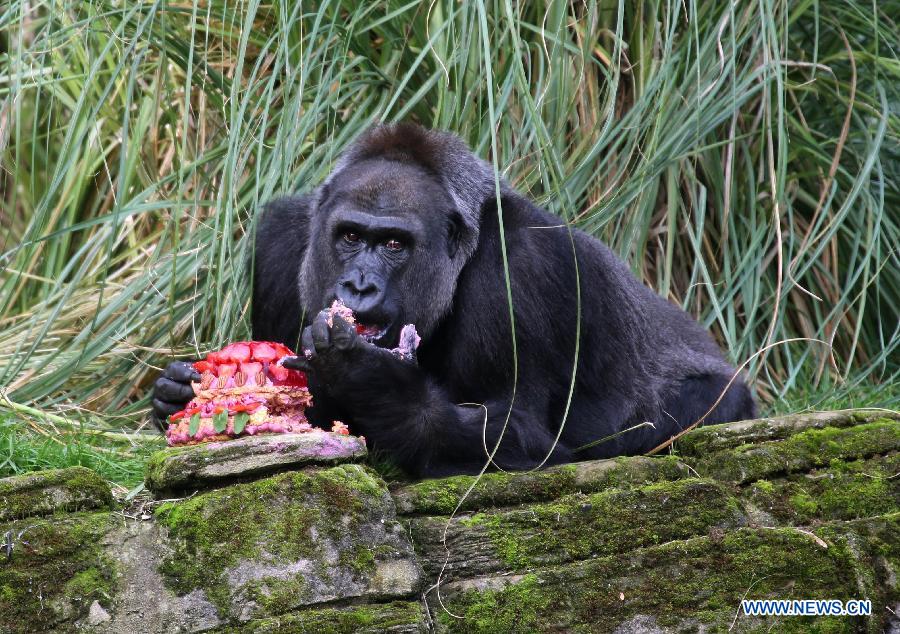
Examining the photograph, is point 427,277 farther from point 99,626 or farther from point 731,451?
point 99,626

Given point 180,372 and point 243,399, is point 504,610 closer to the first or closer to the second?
point 243,399

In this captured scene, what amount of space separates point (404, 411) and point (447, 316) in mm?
625

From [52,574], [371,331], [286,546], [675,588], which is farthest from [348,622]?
[371,331]

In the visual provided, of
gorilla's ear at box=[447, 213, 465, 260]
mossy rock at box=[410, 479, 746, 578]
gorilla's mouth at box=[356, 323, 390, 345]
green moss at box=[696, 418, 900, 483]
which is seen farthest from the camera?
gorilla's ear at box=[447, 213, 465, 260]

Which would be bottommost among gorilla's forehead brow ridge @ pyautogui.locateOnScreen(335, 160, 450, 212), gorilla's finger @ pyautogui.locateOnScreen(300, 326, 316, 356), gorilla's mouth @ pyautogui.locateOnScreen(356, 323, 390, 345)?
gorilla's finger @ pyautogui.locateOnScreen(300, 326, 316, 356)

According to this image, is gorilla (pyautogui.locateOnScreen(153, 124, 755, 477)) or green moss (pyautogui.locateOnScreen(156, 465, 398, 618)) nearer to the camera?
green moss (pyautogui.locateOnScreen(156, 465, 398, 618))

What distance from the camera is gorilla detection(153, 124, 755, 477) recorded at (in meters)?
4.34

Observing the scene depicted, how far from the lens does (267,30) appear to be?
696cm

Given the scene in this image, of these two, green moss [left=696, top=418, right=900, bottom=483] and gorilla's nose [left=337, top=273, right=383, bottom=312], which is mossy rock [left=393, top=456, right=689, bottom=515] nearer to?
green moss [left=696, top=418, right=900, bottom=483]

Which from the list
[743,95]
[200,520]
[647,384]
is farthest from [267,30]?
[200,520]

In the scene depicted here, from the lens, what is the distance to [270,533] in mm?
3277

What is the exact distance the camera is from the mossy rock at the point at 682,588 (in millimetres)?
3398

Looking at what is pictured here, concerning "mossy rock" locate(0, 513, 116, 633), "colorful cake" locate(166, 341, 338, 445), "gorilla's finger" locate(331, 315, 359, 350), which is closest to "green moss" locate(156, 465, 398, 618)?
"mossy rock" locate(0, 513, 116, 633)

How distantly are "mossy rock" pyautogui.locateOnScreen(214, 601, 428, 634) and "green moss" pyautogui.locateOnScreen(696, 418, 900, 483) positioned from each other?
54.2 inches
